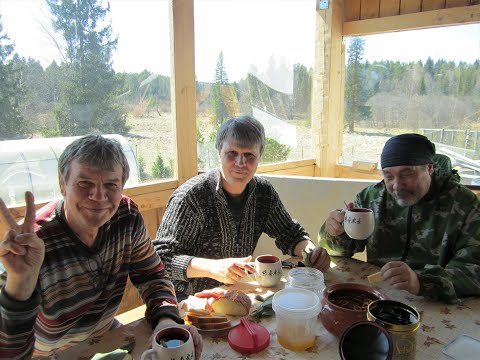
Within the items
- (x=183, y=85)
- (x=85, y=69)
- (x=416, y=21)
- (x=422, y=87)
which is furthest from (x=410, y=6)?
(x=85, y=69)

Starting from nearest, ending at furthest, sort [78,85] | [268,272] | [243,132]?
[268,272] → [243,132] → [78,85]

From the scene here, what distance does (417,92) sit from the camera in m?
3.50

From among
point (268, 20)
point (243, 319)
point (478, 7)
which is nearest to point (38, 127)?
point (243, 319)

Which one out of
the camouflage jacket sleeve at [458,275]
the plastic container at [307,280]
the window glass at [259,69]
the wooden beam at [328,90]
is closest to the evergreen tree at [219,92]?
the window glass at [259,69]

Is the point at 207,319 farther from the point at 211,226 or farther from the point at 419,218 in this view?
the point at 419,218

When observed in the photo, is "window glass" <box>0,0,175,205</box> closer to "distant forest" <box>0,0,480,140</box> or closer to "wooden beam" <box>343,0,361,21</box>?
"distant forest" <box>0,0,480,140</box>

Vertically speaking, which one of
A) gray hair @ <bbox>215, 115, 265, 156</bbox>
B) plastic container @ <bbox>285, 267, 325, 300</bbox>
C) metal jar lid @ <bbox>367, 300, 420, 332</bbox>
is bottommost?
plastic container @ <bbox>285, 267, 325, 300</bbox>

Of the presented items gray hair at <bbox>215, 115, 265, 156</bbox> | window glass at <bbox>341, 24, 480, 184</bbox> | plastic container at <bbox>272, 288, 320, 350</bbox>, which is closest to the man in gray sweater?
gray hair at <bbox>215, 115, 265, 156</bbox>

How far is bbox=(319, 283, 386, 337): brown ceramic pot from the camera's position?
0.96 m

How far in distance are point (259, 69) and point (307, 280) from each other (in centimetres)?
252

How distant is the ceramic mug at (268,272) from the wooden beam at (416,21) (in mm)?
2933

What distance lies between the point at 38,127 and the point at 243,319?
1.78 meters

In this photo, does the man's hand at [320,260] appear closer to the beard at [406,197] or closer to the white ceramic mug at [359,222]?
the white ceramic mug at [359,222]

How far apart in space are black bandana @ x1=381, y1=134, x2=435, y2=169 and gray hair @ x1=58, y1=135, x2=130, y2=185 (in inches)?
39.4
